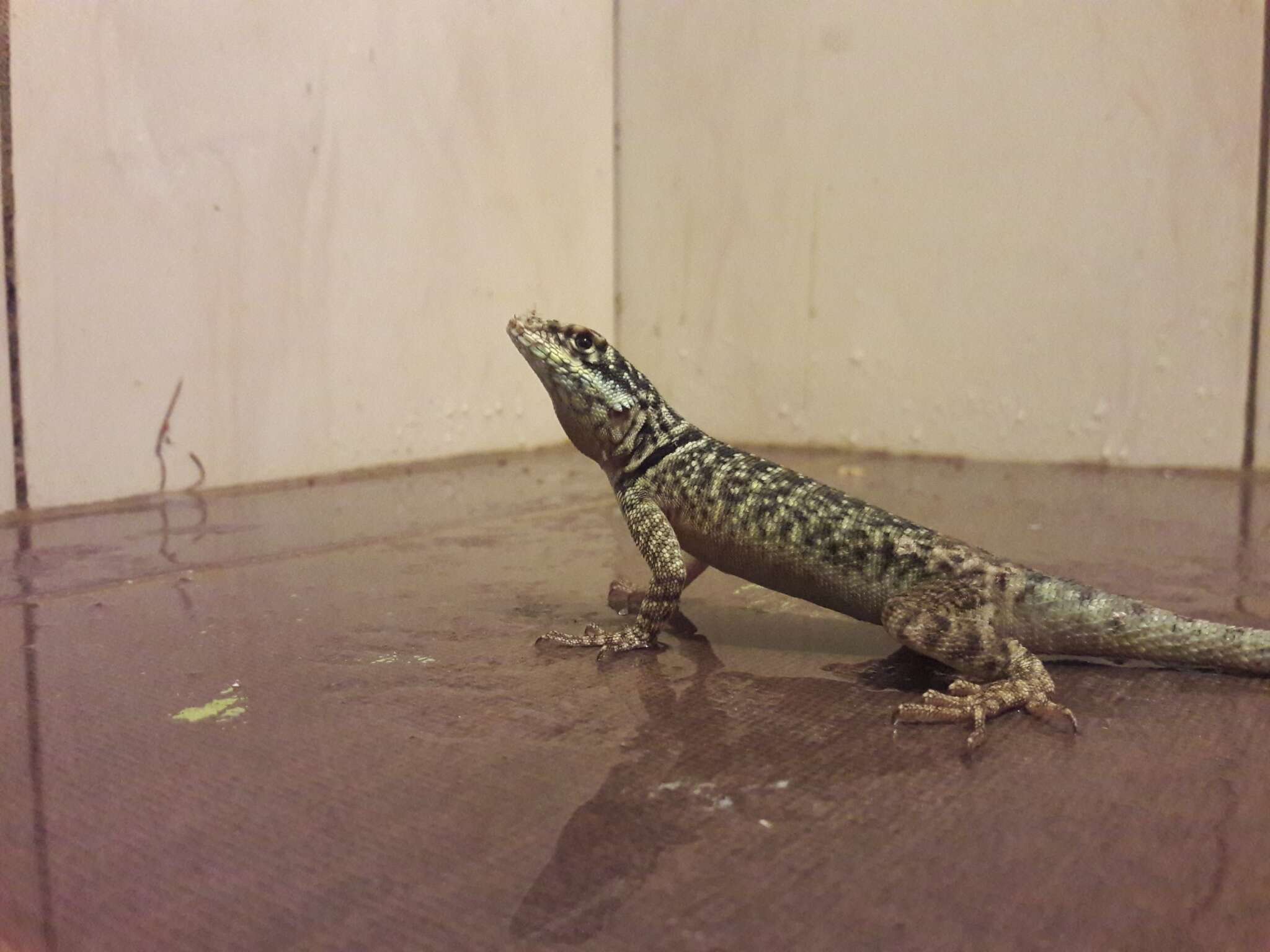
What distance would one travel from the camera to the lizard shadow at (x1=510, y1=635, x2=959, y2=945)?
1365mm

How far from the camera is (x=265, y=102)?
15.6 feet

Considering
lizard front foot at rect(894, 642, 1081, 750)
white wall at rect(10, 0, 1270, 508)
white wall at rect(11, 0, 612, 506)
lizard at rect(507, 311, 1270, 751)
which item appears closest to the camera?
lizard front foot at rect(894, 642, 1081, 750)

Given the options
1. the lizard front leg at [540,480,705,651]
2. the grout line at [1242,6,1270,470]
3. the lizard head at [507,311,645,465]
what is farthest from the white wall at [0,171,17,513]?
the grout line at [1242,6,1270,470]

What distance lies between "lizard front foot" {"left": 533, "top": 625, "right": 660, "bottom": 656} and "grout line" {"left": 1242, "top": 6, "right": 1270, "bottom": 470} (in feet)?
13.3

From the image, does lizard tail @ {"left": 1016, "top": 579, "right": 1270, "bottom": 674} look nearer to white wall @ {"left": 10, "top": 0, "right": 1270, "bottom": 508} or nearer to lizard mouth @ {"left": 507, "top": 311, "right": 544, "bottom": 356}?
lizard mouth @ {"left": 507, "top": 311, "right": 544, "bottom": 356}

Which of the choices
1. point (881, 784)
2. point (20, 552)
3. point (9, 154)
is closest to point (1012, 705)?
point (881, 784)

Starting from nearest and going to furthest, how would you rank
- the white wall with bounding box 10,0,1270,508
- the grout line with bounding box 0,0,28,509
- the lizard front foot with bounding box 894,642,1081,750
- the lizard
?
the lizard front foot with bounding box 894,642,1081,750 → the lizard → the grout line with bounding box 0,0,28,509 → the white wall with bounding box 10,0,1270,508

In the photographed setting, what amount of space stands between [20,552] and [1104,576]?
3.54 metres

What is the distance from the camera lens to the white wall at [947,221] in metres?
5.11

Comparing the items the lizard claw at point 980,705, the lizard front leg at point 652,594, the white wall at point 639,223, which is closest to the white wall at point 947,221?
the white wall at point 639,223

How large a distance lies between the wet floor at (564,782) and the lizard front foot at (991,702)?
3 centimetres

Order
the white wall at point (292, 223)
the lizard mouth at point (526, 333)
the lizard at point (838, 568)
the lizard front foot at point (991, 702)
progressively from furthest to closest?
the white wall at point (292, 223)
the lizard mouth at point (526, 333)
the lizard at point (838, 568)
the lizard front foot at point (991, 702)

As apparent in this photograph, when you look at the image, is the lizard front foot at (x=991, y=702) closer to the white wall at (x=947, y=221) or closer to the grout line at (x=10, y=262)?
the grout line at (x=10, y=262)

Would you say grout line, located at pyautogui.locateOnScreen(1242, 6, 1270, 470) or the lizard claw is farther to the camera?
grout line, located at pyautogui.locateOnScreen(1242, 6, 1270, 470)
